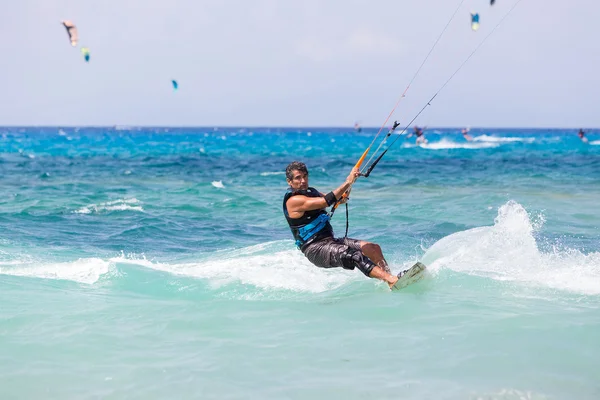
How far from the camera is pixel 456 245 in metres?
9.19

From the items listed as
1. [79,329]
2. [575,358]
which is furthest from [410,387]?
[79,329]

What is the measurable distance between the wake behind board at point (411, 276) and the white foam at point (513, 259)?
0.70 metres

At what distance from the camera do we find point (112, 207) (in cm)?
1725

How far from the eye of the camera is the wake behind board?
7.29m

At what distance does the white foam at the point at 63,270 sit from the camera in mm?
8531

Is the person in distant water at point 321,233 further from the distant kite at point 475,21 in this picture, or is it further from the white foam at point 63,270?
the distant kite at point 475,21

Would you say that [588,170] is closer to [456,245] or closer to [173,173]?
[173,173]

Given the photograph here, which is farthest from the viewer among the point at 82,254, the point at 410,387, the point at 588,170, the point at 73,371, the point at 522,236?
the point at 588,170

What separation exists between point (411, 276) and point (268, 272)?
6.36 feet

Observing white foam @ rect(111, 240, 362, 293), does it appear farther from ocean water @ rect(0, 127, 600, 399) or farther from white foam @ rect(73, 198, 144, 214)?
white foam @ rect(73, 198, 144, 214)

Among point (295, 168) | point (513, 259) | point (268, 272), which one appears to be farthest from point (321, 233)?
point (513, 259)

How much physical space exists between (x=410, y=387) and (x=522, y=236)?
436cm

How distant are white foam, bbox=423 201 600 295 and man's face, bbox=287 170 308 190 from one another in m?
1.73

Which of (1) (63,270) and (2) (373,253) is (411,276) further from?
(1) (63,270)
